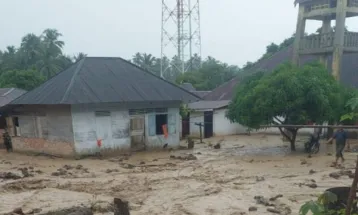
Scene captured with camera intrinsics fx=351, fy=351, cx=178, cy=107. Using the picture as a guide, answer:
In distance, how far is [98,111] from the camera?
1612 centimetres

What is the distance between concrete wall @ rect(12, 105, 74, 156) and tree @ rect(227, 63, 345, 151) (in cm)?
781

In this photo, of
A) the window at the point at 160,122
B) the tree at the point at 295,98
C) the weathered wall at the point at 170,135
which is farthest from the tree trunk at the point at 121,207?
the window at the point at 160,122

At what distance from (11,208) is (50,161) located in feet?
22.2

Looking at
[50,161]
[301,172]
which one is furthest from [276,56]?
[50,161]

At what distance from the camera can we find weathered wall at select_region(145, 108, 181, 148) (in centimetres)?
1761

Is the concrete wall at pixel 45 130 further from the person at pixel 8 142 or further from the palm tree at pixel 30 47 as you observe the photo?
the palm tree at pixel 30 47

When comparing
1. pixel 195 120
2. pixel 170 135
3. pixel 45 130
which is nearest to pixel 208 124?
pixel 195 120

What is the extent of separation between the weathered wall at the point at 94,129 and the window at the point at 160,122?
1.73 m

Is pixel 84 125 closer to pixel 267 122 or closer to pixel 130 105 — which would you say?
pixel 130 105

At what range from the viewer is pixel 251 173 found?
40.2 ft

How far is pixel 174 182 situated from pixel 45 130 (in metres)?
8.54

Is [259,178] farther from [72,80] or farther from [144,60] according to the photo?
[144,60]

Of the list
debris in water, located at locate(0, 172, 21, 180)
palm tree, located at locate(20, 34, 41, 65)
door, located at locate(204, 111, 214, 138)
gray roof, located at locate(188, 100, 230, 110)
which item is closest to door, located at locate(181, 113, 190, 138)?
gray roof, located at locate(188, 100, 230, 110)

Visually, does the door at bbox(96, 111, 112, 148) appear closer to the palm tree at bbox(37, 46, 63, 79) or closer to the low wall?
the low wall
